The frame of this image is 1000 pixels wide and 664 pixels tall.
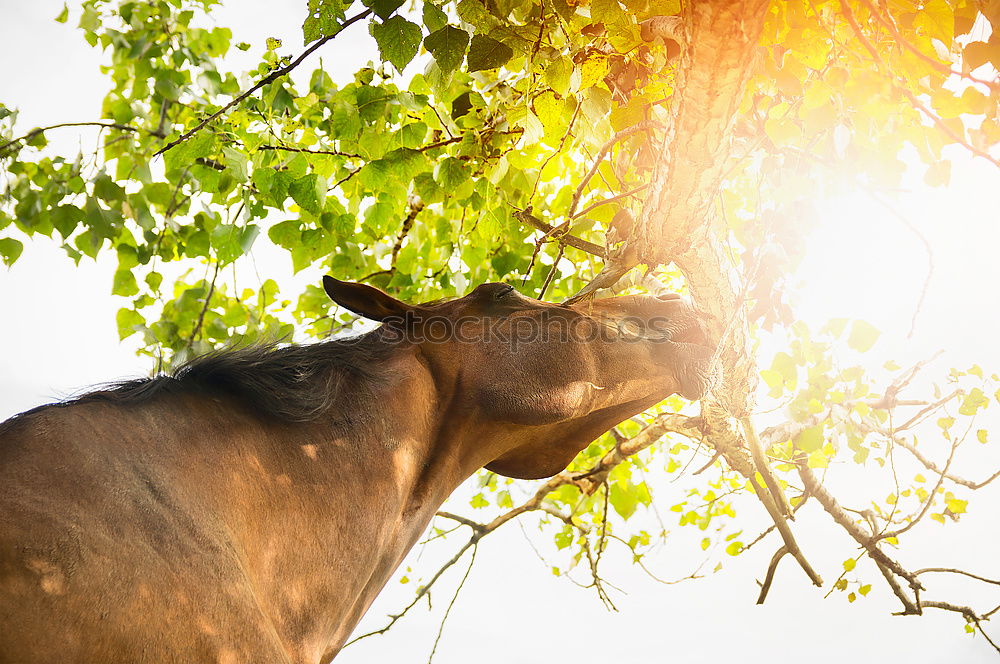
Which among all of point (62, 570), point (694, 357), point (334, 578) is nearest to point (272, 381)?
point (334, 578)

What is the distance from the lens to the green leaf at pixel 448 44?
5.79ft

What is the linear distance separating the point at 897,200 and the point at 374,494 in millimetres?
1775

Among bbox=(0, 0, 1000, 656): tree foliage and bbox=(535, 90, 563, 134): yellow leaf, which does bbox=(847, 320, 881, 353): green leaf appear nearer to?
bbox=(0, 0, 1000, 656): tree foliage

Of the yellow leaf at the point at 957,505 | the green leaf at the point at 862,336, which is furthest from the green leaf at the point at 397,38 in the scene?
the yellow leaf at the point at 957,505

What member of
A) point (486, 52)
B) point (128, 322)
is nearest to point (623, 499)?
point (128, 322)

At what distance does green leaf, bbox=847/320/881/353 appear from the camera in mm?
3396

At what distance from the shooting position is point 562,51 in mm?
2072

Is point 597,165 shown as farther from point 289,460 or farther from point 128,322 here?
point 128,322

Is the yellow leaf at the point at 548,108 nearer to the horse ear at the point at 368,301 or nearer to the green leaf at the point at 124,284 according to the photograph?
the horse ear at the point at 368,301

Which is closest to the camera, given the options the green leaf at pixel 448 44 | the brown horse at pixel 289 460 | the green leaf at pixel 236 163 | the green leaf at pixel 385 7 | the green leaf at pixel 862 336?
the brown horse at pixel 289 460

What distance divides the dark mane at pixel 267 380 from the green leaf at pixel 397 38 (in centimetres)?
77

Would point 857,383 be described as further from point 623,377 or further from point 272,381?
point 272,381

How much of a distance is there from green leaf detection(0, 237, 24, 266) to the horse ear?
196 centimetres

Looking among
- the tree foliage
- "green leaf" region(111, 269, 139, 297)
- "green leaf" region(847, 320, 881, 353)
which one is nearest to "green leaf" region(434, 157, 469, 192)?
the tree foliage
